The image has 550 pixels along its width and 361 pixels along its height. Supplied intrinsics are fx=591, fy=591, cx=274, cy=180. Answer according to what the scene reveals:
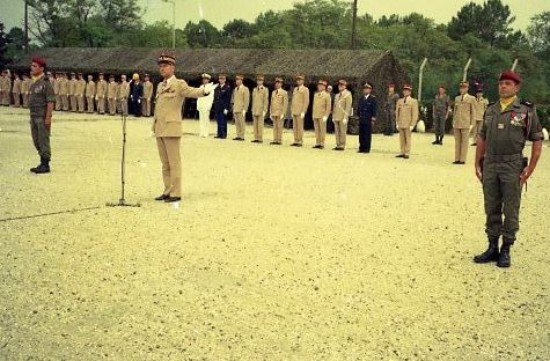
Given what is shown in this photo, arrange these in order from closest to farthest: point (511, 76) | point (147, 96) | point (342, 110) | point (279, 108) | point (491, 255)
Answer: point (511, 76) → point (491, 255) → point (342, 110) → point (279, 108) → point (147, 96)

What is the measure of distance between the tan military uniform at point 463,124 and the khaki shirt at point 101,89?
2081 cm

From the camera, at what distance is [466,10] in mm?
65062

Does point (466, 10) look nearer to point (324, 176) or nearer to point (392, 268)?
point (324, 176)

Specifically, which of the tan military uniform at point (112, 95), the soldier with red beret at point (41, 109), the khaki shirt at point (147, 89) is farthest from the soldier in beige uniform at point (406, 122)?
the tan military uniform at point (112, 95)

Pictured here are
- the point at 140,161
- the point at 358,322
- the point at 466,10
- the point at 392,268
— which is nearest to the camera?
the point at 358,322

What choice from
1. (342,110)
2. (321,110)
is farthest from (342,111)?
(321,110)

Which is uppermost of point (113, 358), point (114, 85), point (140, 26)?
point (140, 26)

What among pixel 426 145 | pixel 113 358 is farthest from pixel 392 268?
pixel 426 145

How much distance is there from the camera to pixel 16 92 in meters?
33.7

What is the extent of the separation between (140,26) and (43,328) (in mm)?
70609

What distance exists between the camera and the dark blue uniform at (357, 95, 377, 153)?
1608 centimetres

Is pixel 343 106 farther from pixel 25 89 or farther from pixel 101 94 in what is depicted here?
pixel 25 89

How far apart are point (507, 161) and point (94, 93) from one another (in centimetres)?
2818

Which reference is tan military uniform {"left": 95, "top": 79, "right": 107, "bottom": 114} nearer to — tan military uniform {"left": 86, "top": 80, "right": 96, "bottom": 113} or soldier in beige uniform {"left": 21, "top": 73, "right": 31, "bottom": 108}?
tan military uniform {"left": 86, "top": 80, "right": 96, "bottom": 113}
